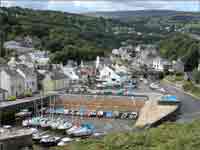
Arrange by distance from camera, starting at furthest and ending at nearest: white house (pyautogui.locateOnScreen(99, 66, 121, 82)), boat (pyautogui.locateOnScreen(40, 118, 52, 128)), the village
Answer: white house (pyautogui.locateOnScreen(99, 66, 121, 82))
boat (pyautogui.locateOnScreen(40, 118, 52, 128))
the village

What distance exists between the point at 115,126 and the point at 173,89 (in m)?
19.8

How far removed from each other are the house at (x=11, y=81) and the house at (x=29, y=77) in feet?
2.65

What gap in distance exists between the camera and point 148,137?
19.9m

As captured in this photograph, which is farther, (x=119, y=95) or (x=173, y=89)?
(x=173, y=89)

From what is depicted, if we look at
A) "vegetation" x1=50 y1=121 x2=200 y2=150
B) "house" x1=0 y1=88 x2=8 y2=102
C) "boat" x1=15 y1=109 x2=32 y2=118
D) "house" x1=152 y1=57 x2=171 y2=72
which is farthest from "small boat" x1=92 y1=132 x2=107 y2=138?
"house" x1=152 y1=57 x2=171 y2=72

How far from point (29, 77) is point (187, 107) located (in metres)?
17.5

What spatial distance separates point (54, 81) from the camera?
4822cm

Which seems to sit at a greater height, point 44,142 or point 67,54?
point 67,54

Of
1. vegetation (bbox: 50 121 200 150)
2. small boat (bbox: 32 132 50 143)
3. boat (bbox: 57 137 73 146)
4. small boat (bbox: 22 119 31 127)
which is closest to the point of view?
vegetation (bbox: 50 121 200 150)

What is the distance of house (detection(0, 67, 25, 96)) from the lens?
41719mm

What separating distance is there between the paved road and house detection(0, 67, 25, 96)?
56.3 ft

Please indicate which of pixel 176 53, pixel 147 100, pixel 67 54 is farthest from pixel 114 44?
pixel 147 100

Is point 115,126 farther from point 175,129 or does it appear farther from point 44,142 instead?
point 175,129

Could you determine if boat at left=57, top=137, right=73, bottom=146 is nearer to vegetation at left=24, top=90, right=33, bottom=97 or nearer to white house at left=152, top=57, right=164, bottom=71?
vegetation at left=24, top=90, right=33, bottom=97
